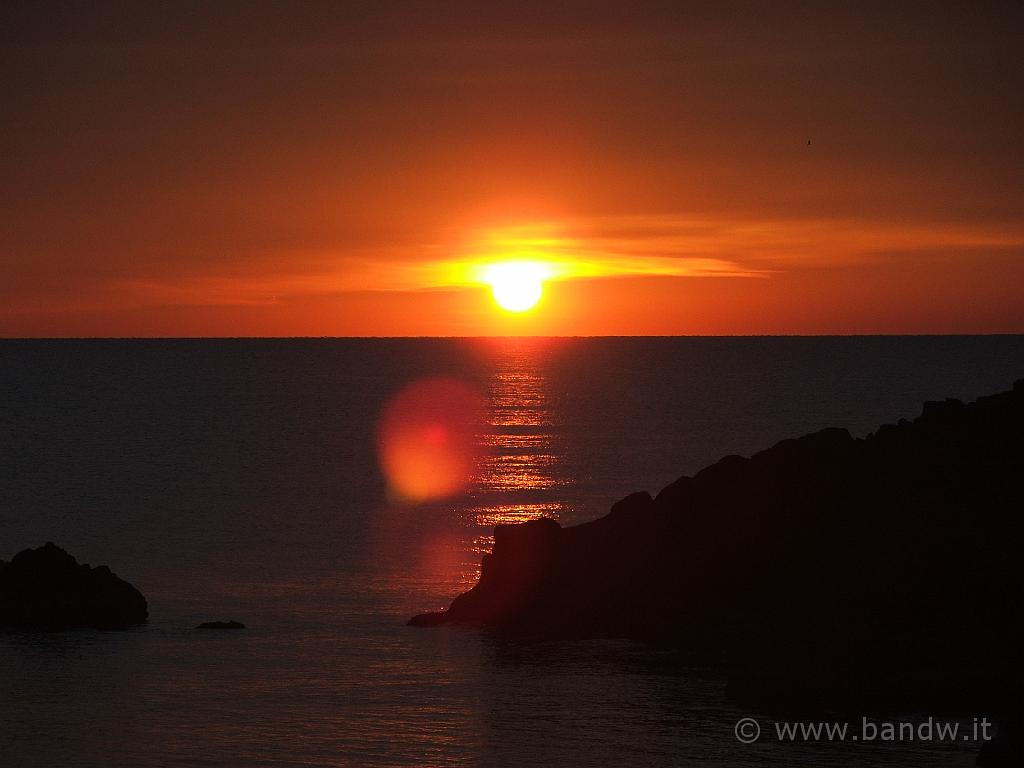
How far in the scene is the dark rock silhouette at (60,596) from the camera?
4456 cm

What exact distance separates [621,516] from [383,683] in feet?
40.9

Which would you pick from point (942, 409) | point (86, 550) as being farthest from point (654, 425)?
point (942, 409)

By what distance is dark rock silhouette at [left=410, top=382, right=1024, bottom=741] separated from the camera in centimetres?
3375

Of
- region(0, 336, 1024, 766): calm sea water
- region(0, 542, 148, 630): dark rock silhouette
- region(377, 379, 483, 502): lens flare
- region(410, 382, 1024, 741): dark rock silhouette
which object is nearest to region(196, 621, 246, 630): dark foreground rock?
region(0, 336, 1024, 766): calm sea water

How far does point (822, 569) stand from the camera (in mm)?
40625

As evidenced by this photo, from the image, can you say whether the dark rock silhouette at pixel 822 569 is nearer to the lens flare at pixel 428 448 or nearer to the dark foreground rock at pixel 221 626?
the dark foreground rock at pixel 221 626

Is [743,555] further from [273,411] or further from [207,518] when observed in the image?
[273,411]

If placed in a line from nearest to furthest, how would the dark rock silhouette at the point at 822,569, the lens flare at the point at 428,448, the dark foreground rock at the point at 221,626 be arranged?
the dark rock silhouette at the point at 822,569 < the dark foreground rock at the point at 221,626 < the lens flare at the point at 428,448

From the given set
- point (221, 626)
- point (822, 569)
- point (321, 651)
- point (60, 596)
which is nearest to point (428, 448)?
point (60, 596)

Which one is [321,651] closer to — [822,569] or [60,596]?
[60,596]

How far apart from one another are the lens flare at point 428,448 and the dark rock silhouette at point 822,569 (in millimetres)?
42490

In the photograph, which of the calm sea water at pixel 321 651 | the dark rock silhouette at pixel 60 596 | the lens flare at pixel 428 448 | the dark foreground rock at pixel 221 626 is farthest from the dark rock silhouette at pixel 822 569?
the lens flare at pixel 428 448

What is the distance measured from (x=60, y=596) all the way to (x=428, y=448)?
85.2 metres

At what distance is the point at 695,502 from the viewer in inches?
1805
